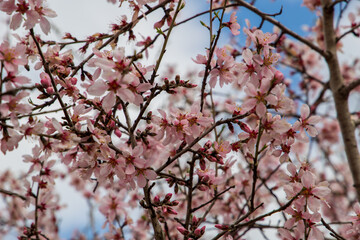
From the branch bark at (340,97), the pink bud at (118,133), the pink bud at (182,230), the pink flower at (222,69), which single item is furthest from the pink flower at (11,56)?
the branch bark at (340,97)

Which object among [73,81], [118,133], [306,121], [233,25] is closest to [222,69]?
[233,25]

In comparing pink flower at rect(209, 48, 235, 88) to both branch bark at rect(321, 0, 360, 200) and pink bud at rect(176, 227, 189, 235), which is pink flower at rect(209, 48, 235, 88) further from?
branch bark at rect(321, 0, 360, 200)

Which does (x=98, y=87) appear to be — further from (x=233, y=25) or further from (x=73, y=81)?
(x=233, y=25)

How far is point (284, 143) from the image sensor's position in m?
1.66

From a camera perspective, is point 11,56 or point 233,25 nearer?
point 11,56

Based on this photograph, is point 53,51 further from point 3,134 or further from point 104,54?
point 3,134

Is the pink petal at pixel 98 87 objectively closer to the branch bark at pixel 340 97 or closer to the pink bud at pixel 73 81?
the pink bud at pixel 73 81

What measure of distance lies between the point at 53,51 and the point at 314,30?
11.5 ft

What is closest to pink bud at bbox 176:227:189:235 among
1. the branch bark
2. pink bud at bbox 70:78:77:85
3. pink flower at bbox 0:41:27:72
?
pink bud at bbox 70:78:77:85

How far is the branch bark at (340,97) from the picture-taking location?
2664 mm

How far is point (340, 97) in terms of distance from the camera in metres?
2.90

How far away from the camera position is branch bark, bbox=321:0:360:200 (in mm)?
2664

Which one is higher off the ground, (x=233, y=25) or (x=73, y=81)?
(x=233, y=25)

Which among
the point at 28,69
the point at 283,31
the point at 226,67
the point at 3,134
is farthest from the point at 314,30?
the point at 3,134
